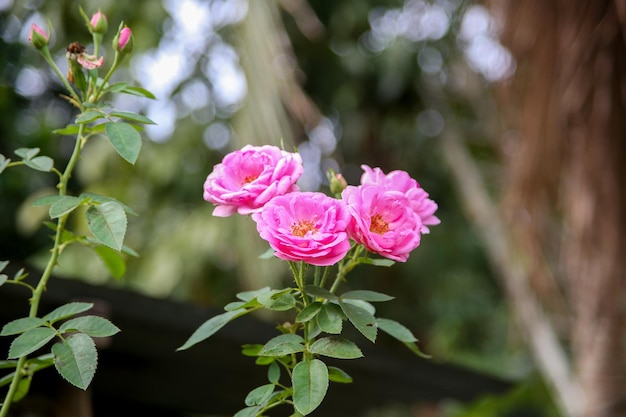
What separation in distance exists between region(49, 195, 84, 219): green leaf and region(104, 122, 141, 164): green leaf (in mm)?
64

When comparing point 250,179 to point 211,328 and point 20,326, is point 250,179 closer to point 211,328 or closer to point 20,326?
point 211,328

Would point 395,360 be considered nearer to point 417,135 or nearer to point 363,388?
point 363,388

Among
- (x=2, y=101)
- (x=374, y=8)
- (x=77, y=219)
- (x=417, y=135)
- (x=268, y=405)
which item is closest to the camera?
(x=268, y=405)

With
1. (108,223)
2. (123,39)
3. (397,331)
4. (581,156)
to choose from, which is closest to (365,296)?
(397,331)

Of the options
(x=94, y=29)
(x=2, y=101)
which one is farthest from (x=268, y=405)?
(x=2, y=101)

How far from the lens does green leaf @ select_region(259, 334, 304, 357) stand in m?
0.69

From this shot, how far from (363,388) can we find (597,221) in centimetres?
104

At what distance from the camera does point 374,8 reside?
666 cm

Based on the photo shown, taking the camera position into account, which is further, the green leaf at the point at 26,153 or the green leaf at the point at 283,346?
the green leaf at the point at 26,153

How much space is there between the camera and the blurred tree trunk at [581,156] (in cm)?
218

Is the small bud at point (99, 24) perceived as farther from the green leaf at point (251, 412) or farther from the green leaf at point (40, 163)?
the green leaf at point (251, 412)

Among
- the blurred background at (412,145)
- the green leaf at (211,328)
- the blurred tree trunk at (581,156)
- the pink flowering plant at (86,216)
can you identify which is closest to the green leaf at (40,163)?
the pink flowering plant at (86,216)

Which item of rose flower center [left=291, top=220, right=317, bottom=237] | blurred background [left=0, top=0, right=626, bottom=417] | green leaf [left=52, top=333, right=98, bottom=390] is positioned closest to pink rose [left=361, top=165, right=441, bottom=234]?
rose flower center [left=291, top=220, right=317, bottom=237]

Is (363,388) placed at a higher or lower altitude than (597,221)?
lower
